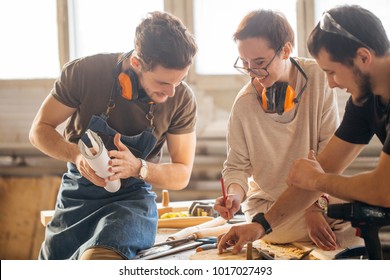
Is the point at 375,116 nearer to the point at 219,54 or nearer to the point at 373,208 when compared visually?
the point at 373,208

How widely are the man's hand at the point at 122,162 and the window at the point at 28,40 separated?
16.8 inches

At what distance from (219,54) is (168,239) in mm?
576

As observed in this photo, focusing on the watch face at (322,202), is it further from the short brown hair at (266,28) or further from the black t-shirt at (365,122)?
the short brown hair at (266,28)

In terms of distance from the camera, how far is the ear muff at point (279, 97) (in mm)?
1583

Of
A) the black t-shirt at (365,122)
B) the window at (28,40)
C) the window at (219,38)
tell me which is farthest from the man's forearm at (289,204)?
the window at (28,40)

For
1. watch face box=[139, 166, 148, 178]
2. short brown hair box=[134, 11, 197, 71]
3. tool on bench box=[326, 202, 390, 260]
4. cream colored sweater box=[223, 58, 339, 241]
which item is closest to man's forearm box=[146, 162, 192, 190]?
watch face box=[139, 166, 148, 178]

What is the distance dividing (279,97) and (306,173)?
9.0 inches

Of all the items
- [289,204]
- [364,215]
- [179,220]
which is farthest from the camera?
[179,220]

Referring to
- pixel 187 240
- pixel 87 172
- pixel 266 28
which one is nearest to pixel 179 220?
pixel 187 240

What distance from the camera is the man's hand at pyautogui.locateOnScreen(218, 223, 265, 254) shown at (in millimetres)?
1562

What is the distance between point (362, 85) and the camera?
4.50 feet

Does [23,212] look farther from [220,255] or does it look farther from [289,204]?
[289,204]
